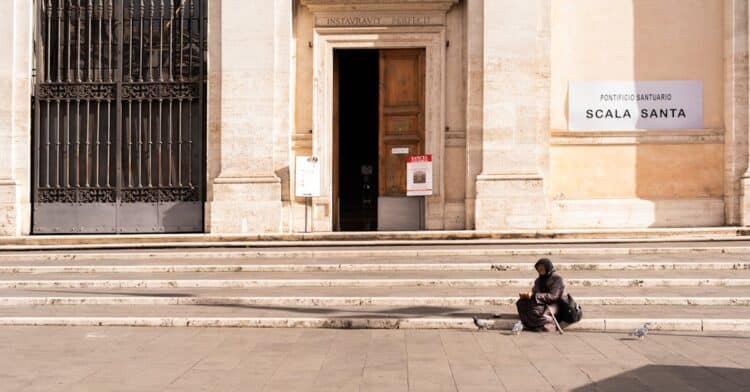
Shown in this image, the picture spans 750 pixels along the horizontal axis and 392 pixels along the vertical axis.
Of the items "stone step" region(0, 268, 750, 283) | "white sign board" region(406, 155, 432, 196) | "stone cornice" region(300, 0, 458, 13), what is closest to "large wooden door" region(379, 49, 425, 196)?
"white sign board" region(406, 155, 432, 196)

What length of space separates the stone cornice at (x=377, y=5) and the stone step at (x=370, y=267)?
7.43 m

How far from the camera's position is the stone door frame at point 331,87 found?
Answer: 18.1 m

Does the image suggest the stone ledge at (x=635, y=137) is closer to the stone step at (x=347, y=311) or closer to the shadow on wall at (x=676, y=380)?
the stone step at (x=347, y=311)

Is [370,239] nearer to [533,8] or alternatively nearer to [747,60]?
[533,8]

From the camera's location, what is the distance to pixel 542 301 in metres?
9.23

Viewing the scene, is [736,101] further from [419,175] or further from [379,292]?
[379,292]

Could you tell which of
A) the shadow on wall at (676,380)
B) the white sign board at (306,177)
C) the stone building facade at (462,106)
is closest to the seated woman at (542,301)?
the shadow on wall at (676,380)

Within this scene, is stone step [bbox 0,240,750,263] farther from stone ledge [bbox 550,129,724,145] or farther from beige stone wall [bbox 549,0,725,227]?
stone ledge [bbox 550,129,724,145]

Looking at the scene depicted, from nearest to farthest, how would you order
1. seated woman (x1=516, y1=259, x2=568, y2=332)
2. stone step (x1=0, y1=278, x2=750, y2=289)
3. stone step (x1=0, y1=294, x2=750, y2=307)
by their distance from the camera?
seated woman (x1=516, y1=259, x2=568, y2=332) < stone step (x1=0, y1=294, x2=750, y2=307) < stone step (x1=0, y1=278, x2=750, y2=289)

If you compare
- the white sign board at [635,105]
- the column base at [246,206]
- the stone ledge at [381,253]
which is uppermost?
the white sign board at [635,105]

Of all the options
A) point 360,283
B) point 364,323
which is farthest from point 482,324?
point 360,283

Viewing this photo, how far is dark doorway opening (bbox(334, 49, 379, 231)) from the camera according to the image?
19.2 m

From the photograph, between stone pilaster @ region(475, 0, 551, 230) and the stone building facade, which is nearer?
stone pilaster @ region(475, 0, 551, 230)

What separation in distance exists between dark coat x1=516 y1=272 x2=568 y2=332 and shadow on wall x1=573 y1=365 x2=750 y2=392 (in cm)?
198
